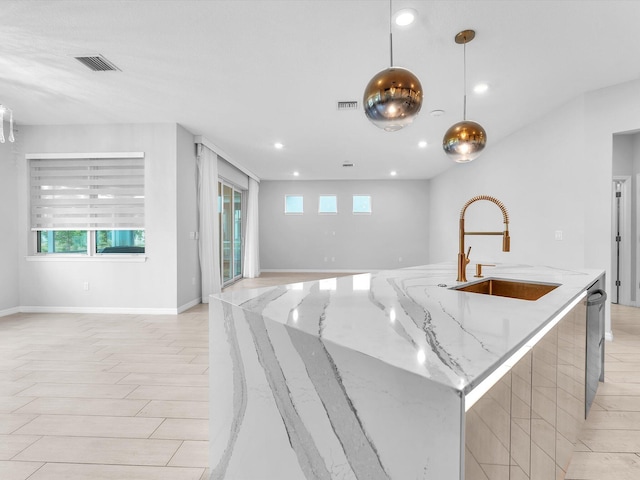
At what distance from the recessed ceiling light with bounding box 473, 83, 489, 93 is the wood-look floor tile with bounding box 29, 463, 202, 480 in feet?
13.1

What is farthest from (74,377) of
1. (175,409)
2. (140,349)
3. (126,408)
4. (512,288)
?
(512,288)

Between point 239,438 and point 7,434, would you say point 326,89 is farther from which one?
point 7,434

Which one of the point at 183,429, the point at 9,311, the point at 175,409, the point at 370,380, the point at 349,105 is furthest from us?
the point at 9,311

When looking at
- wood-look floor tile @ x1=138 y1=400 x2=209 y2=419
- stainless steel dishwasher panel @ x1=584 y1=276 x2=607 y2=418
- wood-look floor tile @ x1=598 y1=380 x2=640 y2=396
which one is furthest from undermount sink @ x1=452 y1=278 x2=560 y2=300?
wood-look floor tile @ x1=138 y1=400 x2=209 y2=419

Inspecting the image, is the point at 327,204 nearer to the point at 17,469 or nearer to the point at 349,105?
the point at 349,105

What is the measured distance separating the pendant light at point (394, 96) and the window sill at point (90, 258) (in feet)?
13.4

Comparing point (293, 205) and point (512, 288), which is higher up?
point (293, 205)

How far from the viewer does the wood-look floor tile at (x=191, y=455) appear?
165cm

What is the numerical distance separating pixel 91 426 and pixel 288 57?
3046 mm

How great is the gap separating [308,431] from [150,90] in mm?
3865

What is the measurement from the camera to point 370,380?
754 millimetres

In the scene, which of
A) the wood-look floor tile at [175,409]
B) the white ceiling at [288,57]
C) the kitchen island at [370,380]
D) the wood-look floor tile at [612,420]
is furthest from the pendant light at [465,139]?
the wood-look floor tile at [175,409]

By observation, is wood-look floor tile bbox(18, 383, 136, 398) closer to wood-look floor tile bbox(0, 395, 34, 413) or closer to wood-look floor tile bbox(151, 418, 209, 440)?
wood-look floor tile bbox(0, 395, 34, 413)

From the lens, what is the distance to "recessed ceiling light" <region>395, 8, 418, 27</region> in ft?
7.65
